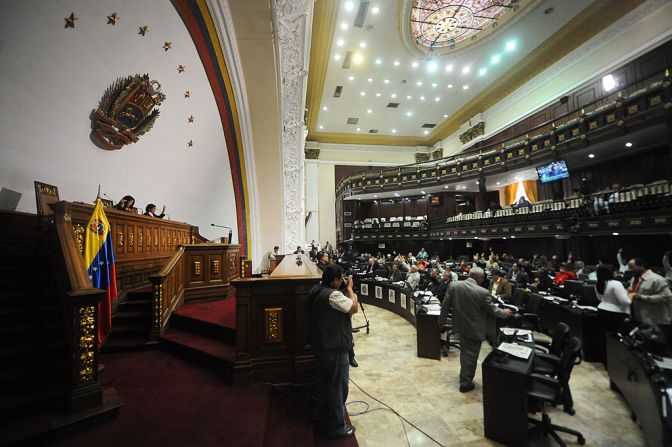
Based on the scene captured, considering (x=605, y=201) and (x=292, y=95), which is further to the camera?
(x=605, y=201)

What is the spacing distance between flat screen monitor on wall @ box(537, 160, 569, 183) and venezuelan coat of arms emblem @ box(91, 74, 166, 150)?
538 inches

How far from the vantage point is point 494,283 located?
6.58m

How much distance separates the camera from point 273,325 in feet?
9.82

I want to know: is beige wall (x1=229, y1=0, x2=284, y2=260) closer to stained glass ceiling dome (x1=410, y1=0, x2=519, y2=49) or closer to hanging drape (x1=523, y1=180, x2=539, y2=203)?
stained glass ceiling dome (x1=410, y1=0, x2=519, y2=49)

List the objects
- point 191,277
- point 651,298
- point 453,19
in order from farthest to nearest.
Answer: point 453,19
point 191,277
point 651,298

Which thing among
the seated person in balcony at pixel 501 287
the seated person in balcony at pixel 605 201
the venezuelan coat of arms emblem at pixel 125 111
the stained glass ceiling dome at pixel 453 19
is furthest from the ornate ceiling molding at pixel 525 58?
the seated person in balcony at pixel 501 287

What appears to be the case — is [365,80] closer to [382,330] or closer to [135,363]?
[382,330]

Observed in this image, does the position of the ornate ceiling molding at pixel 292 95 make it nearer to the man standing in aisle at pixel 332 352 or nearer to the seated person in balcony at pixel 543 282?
the man standing in aisle at pixel 332 352

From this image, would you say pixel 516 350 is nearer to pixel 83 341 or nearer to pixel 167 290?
pixel 83 341

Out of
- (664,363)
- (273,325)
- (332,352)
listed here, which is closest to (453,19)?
(664,363)

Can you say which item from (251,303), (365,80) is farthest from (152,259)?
(365,80)

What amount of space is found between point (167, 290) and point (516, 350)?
4.58m

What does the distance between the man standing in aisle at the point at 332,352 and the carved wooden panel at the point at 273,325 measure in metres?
0.68

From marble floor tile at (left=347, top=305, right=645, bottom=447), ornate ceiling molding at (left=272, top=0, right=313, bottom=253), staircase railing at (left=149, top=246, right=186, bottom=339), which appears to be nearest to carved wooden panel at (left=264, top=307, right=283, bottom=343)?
marble floor tile at (left=347, top=305, right=645, bottom=447)
